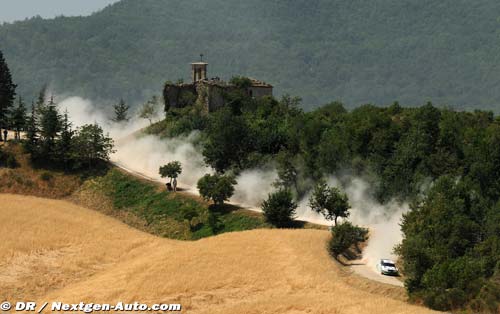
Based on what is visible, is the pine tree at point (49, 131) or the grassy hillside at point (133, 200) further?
the pine tree at point (49, 131)

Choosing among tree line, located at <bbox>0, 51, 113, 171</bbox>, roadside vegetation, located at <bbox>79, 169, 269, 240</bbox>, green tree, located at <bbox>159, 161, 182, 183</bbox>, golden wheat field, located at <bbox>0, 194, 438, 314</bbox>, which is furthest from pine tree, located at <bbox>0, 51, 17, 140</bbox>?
golden wheat field, located at <bbox>0, 194, 438, 314</bbox>

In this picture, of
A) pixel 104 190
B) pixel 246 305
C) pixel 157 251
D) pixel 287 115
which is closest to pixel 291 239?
pixel 157 251

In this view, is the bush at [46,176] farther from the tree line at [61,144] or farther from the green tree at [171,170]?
the green tree at [171,170]

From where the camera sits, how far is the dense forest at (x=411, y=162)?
66.4 metres

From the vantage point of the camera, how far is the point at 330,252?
7688 centimetres

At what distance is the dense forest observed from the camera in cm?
6638

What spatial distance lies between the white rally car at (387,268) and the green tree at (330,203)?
1287 cm

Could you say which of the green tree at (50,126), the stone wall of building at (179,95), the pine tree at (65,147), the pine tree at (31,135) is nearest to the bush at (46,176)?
the pine tree at (65,147)

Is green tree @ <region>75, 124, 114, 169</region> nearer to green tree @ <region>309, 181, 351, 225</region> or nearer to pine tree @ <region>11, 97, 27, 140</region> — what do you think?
pine tree @ <region>11, 97, 27, 140</region>

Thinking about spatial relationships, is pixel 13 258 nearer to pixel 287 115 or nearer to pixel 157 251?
pixel 157 251

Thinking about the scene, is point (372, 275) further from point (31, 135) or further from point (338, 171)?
point (31, 135)

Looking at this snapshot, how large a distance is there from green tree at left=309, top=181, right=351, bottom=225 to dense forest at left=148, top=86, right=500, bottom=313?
3.31m

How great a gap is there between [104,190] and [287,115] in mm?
29333

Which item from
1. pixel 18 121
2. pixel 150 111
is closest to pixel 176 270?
pixel 18 121
